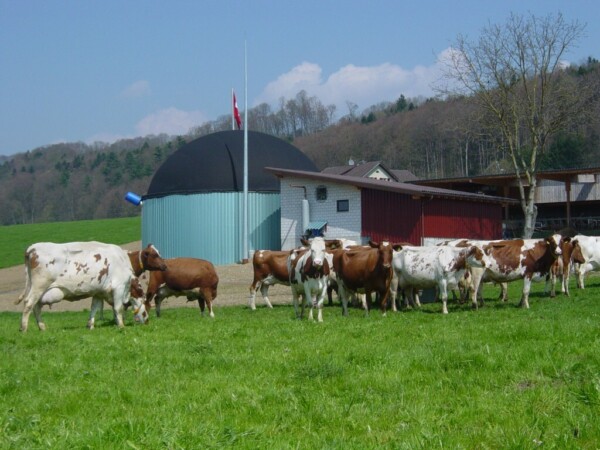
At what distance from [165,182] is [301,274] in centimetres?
3588

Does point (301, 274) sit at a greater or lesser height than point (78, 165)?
lesser

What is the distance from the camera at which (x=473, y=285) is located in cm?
1953

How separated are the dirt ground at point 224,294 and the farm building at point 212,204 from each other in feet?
8.63

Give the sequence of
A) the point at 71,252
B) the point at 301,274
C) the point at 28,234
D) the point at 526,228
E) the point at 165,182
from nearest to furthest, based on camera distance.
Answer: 1. the point at 71,252
2. the point at 301,274
3. the point at 526,228
4. the point at 165,182
5. the point at 28,234

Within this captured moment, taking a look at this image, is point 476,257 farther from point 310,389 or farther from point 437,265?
point 310,389

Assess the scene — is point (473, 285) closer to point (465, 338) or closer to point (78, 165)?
point (465, 338)

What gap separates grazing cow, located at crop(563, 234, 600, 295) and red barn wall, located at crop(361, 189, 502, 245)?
16.3 metres

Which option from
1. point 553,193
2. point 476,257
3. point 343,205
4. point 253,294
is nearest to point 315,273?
point 476,257

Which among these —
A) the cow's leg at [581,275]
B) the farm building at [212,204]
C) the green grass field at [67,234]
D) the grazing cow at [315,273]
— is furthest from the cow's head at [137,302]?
the green grass field at [67,234]

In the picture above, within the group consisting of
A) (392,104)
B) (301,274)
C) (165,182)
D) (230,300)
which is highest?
(392,104)

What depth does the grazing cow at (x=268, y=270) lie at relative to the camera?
78.6 ft

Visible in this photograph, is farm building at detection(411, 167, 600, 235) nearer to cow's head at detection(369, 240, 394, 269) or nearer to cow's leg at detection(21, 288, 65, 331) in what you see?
cow's head at detection(369, 240, 394, 269)

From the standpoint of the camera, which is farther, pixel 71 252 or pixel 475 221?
pixel 475 221

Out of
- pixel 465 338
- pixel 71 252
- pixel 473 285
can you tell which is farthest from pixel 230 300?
pixel 465 338
